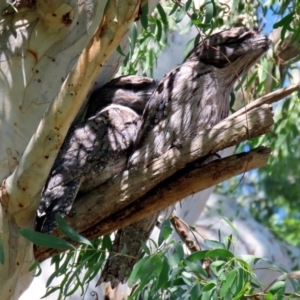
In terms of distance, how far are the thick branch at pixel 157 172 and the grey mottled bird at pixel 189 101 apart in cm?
15

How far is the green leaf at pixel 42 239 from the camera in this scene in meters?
1.91

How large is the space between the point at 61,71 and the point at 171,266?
741 millimetres

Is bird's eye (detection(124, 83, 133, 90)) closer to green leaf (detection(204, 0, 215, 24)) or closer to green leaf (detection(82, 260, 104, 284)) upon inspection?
green leaf (detection(204, 0, 215, 24))

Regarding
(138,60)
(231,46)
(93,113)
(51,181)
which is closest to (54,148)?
(51,181)

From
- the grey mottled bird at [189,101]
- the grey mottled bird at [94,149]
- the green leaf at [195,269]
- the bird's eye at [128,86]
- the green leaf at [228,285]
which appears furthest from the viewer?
the bird's eye at [128,86]

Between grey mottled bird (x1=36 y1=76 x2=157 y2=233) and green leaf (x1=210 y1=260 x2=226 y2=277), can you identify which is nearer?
green leaf (x1=210 y1=260 x2=226 y2=277)

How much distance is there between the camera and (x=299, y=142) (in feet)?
24.2

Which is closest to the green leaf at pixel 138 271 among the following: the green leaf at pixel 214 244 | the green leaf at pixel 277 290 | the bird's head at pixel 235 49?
the green leaf at pixel 214 244

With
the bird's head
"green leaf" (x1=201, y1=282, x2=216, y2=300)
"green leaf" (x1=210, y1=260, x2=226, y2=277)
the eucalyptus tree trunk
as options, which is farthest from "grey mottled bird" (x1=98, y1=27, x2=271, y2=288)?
"green leaf" (x1=201, y1=282, x2=216, y2=300)

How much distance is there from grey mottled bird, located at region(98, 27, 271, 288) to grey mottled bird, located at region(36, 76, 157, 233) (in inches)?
2.8

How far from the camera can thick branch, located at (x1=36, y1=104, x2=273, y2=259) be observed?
6.77 feet

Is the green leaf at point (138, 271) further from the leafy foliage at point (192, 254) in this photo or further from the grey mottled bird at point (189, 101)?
the grey mottled bird at point (189, 101)

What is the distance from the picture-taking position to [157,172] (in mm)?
2154

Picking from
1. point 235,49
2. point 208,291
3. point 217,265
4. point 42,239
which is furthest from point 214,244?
point 235,49
